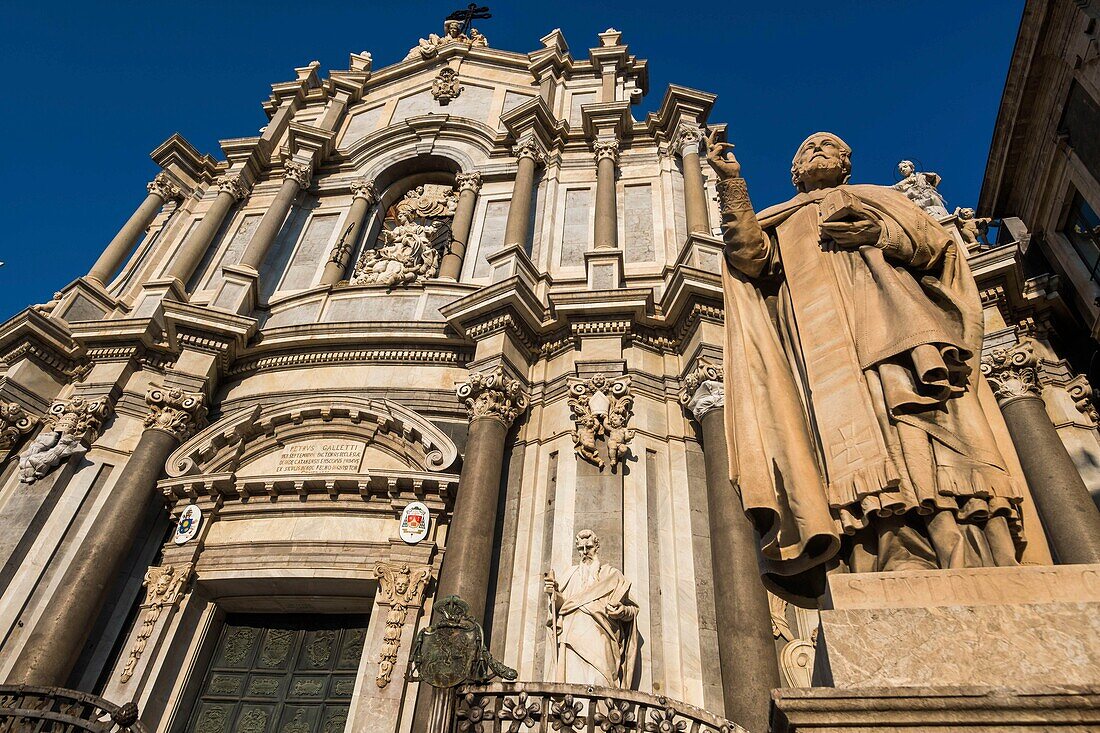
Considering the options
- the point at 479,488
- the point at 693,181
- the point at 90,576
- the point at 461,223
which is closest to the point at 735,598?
the point at 479,488

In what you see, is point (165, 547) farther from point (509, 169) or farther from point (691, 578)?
point (509, 169)

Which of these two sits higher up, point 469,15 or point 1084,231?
point 469,15

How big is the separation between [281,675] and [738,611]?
5.61 metres

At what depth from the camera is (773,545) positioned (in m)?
3.48

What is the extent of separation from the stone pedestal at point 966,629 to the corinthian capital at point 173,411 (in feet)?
33.0

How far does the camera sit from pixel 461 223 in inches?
580

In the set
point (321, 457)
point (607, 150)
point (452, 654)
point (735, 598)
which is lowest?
point (452, 654)

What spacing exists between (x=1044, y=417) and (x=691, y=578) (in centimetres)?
526

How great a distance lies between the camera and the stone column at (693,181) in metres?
12.6

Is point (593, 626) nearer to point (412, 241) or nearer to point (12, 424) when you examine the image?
point (12, 424)

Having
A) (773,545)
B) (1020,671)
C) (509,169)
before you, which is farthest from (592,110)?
(1020,671)

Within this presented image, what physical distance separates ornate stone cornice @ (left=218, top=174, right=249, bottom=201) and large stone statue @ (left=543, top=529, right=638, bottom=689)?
12.5m

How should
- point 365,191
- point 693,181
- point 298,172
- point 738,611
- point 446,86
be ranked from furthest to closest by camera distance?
point 446,86
point 365,191
point 298,172
point 693,181
point 738,611

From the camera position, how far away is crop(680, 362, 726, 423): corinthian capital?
9.06 meters
